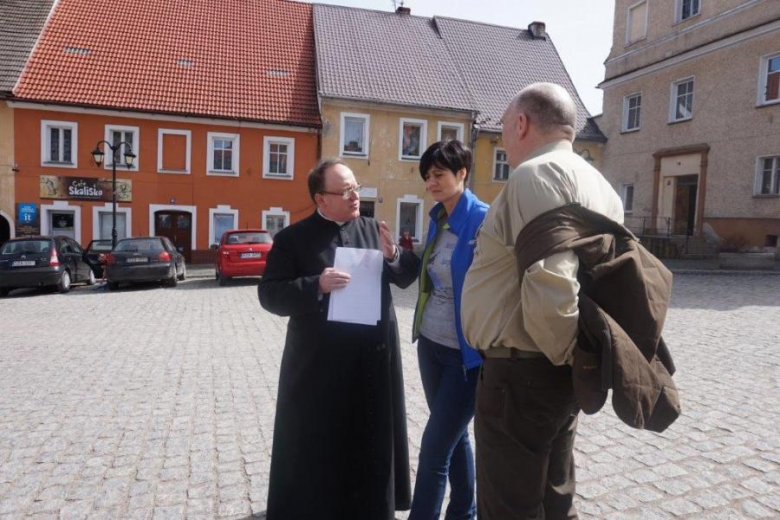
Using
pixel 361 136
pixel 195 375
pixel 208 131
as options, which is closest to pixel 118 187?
pixel 208 131

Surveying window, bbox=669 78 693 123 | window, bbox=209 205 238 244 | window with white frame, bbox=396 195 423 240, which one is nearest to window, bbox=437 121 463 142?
window with white frame, bbox=396 195 423 240

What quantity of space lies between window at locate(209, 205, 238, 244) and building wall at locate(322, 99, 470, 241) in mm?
4835

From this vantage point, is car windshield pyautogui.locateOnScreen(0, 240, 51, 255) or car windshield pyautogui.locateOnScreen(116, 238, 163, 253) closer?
car windshield pyautogui.locateOnScreen(0, 240, 51, 255)

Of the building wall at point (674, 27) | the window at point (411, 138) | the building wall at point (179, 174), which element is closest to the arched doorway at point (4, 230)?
the building wall at point (179, 174)

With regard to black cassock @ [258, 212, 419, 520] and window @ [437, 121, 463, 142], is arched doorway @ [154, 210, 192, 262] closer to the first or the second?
window @ [437, 121, 463, 142]

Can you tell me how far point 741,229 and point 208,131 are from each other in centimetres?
2146

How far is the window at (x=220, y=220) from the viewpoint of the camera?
79.5 ft

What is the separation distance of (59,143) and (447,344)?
24.7 m

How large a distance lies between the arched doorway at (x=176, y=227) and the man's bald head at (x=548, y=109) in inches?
934

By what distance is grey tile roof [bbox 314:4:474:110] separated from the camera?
1003 inches

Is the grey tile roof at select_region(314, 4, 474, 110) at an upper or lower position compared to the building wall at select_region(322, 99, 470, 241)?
upper

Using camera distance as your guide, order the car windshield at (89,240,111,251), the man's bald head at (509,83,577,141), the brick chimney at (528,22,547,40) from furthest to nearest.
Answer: the brick chimney at (528,22,547,40) → the car windshield at (89,240,111,251) → the man's bald head at (509,83,577,141)

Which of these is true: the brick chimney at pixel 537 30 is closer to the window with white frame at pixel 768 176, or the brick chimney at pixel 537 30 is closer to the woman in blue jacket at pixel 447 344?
the window with white frame at pixel 768 176

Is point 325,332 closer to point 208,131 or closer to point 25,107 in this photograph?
point 208,131
